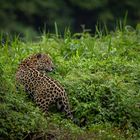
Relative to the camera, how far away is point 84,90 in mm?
11648

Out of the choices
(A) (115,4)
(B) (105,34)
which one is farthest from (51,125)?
(A) (115,4)

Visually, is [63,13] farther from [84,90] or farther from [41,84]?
[41,84]

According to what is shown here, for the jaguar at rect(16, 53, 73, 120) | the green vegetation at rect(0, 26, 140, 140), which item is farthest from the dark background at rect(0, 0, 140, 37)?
the jaguar at rect(16, 53, 73, 120)

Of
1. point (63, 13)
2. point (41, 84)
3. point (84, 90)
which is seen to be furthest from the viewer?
point (63, 13)

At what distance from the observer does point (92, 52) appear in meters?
13.5

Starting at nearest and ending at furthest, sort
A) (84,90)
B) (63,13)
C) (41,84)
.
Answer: (41,84) → (84,90) → (63,13)

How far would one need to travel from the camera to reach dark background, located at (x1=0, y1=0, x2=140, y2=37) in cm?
3322

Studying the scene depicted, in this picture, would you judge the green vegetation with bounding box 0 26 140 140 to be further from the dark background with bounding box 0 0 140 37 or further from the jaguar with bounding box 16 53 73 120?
the dark background with bounding box 0 0 140 37

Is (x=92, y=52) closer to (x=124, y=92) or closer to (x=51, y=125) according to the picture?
(x=124, y=92)

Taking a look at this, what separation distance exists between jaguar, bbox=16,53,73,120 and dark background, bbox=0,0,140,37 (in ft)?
64.9

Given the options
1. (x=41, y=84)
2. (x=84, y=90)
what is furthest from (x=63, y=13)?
(x=41, y=84)

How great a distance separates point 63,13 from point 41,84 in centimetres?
2418

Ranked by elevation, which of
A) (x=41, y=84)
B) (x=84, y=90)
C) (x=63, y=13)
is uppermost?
(x=41, y=84)

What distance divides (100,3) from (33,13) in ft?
11.2
